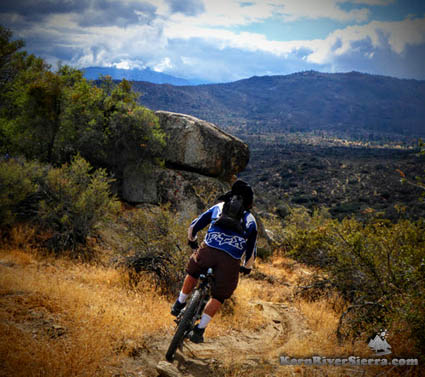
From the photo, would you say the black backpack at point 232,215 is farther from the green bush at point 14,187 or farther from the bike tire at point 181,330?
the green bush at point 14,187

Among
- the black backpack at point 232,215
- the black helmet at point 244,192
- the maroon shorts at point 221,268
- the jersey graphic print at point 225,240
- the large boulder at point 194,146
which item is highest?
the large boulder at point 194,146

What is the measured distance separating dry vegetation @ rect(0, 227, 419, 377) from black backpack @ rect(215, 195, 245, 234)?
1941 mm

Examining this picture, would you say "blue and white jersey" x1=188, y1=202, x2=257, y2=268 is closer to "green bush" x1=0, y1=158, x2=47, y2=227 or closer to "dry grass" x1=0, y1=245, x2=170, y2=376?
"dry grass" x1=0, y1=245, x2=170, y2=376

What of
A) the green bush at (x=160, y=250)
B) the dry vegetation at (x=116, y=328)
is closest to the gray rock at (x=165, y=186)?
the green bush at (x=160, y=250)

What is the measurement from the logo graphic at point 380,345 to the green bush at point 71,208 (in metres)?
7.69

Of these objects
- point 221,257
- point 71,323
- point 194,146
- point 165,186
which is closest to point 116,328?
Result: point 71,323

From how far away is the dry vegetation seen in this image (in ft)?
11.8

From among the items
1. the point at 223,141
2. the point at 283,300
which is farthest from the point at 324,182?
the point at 283,300

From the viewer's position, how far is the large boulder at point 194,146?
13.9m

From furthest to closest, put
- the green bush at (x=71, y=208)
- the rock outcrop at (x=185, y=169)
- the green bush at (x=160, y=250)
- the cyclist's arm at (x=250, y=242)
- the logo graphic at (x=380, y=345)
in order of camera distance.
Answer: the rock outcrop at (x=185, y=169) < the green bush at (x=71, y=208) < the green bush at (x=160, y=250) < the logo graphic at (x=380, y=345) < the cyclist's arm at (x=250, y=242)

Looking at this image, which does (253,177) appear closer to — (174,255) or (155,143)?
(155,143)

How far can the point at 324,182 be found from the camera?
2371 inches

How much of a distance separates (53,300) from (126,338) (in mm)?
1456

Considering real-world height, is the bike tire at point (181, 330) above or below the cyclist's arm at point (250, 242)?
below
